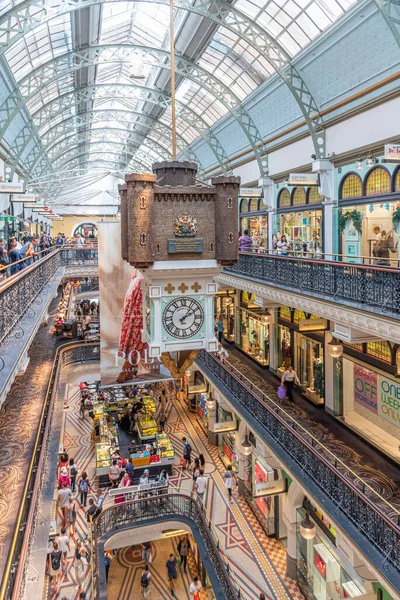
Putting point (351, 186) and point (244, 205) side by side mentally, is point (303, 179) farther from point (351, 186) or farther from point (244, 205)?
point (244, 205)

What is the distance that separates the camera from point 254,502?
1636 centimetres

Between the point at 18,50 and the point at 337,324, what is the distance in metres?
16.2

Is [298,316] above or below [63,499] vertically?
above

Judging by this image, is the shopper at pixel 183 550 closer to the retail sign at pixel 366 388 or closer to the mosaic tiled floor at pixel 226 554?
the mosaic tiled floor at pixel 226 554

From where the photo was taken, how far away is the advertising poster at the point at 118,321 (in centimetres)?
550

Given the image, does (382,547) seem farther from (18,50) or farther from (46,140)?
(46,140)

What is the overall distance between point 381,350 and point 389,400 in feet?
4.04

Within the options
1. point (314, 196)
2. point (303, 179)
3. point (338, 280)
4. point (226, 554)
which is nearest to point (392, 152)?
point (338, 280)

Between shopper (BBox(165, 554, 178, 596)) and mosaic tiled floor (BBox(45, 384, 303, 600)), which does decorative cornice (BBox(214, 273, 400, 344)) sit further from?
shopper (BBox(165, 554, 178, 596))

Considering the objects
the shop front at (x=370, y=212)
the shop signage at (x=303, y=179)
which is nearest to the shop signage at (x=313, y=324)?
the shop front at (x=370, y=212)

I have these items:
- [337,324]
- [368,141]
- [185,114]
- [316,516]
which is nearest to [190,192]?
[337,324]

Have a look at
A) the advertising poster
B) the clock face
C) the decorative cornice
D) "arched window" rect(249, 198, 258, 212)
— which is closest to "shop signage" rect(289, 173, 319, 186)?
the decorative cornice

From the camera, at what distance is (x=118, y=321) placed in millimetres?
6727

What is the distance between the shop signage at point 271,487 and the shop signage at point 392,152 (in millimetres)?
9262
